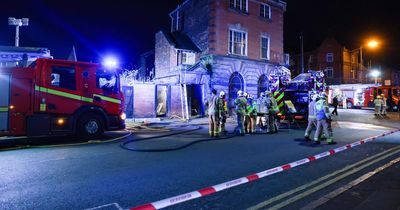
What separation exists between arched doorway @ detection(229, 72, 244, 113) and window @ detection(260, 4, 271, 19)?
583cm

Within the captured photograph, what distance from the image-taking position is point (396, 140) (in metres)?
10.8

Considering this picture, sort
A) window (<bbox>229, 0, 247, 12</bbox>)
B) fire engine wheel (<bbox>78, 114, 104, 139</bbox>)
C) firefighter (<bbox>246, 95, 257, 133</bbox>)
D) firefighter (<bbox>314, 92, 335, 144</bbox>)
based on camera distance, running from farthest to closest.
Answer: window (<bbox>229, 0, 247, 12</bbox>), firefighter (<bbox>246, 95, 257, 133</bbox>), fire engine wheel (<bbox>78, 114, 104, 139</bbox>), firefighter (<bbox>314, 92, 335, 144</bbox>)

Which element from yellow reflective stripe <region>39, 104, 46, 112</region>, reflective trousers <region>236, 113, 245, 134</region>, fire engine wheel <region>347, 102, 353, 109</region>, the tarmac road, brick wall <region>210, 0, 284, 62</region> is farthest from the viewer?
fire engine wheel <region>347, 102, 353, 109</region>

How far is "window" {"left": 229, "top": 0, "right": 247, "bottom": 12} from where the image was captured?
22842 mm

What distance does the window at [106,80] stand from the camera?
1061cm

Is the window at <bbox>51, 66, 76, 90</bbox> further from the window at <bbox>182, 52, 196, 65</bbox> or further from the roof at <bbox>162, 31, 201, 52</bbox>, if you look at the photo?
the window at <bbox>182, 52, 196, 65</bbox>

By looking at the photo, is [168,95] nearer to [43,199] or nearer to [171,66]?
[171,66]

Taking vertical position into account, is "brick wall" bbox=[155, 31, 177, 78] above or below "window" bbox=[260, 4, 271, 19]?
below

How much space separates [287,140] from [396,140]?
3992mm

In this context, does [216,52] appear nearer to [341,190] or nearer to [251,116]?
[251,116]

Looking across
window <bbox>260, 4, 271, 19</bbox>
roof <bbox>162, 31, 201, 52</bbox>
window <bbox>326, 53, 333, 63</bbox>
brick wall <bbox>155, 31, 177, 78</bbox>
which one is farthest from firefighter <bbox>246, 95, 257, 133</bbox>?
window <bbox>326, 53, 333, 63</bbox>

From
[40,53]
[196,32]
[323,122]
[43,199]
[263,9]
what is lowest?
[43,199]

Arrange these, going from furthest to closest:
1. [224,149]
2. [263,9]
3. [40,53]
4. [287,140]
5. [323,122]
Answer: [263,9], [40,53], [287,140], [323,122], [224,149]

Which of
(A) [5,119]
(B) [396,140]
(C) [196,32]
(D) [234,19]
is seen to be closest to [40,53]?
(A) [5,119]
